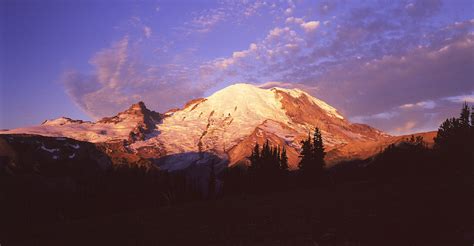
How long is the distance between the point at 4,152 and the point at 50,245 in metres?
190

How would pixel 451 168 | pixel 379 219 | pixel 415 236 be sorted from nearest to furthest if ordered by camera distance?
pixel 415 236 < pixel 379 219 < pixel 451 168

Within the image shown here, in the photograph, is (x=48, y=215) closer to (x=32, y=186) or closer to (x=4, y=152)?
(x=32, y=186)

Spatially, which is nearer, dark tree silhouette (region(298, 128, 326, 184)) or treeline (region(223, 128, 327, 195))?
dark tree silhouette (region(298, 128, 326, 184))

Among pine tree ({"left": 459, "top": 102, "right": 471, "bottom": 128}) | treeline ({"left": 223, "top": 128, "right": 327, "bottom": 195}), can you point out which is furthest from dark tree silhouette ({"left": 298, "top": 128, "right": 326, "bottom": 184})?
pine tree ({"left": 459, "top": 102, "right": 471, "bottom": 128})

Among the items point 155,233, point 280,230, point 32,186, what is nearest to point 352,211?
point 280,230

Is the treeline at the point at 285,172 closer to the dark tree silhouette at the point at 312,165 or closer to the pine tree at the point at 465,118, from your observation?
the dark tree silhouette at the point at 312,165

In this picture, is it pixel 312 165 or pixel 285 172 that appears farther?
pixel 285 172

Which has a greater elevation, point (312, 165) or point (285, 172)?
point (312, 165)

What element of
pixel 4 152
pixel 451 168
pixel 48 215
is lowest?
pixel 48 215

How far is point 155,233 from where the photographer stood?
92.5 ft

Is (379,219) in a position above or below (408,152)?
below

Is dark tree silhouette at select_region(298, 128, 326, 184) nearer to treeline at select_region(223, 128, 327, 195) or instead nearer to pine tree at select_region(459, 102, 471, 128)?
treeline at select_region(223, 128, 327, 195)

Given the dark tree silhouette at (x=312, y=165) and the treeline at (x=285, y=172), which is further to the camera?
the treeline at (x=285, y=172)

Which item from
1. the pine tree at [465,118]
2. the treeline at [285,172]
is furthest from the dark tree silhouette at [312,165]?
the pine tree at [465,118]
